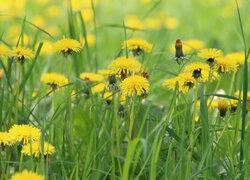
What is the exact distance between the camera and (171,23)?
5.04 m

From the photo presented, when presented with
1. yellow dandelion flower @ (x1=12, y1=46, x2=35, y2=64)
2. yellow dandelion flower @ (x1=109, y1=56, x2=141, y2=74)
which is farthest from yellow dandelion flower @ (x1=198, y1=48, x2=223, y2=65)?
yellow dandelion flower @ (x1=12, y1=46, x2=35, y2=64)

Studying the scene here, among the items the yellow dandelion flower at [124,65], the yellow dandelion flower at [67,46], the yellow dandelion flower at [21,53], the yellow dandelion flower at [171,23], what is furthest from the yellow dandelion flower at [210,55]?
the yellow dandelion flower at [171,23]

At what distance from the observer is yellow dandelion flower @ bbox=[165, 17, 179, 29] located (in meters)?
4.93

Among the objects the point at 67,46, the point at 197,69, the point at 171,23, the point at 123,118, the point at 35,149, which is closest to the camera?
the point at 35,149

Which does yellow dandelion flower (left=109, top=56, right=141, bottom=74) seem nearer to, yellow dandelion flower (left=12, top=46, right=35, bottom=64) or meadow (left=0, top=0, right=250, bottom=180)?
meadow (left=0, top=0, right=250, bottom=180)

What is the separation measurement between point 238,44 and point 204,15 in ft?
2.96

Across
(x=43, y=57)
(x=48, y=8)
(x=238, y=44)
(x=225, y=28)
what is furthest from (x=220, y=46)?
(x=48, y=8)

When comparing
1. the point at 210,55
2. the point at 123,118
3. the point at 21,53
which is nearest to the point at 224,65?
the point at 210,55

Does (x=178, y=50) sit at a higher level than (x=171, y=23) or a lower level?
lower

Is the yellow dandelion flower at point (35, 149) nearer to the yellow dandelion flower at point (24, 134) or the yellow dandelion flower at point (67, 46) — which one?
the yellow dandelion flower at point (24, 134)

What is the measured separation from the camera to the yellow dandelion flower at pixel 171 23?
493 centimetres

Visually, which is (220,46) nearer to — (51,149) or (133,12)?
(133,12)

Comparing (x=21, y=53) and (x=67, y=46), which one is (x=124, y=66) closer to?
(x=67, y=46)

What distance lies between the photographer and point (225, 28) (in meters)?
4.84
